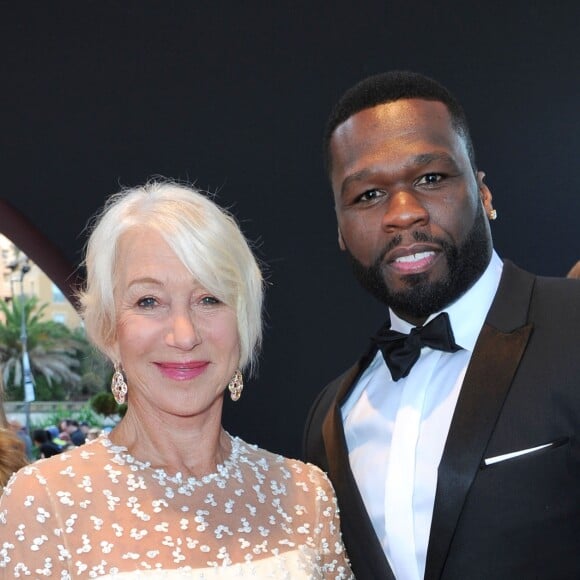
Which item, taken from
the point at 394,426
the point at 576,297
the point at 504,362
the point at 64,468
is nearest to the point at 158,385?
the point at 64,468

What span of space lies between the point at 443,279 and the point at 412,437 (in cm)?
36

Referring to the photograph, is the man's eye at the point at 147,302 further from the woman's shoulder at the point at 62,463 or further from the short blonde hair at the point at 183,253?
the woman's shoulder at the point at 62,463

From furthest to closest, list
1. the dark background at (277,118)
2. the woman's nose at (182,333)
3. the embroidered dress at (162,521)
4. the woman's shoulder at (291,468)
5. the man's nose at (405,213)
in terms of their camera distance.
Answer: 1. the dark background at (277,118)
2. the woman's shoulder at (291,468)
3. the man's nose at (405,213)
4. the woman's nose at (182,333)
5. the embroidered dress at (162,521)

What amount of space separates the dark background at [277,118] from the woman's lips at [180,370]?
7.78 feet

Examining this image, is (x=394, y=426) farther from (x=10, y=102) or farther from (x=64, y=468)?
(x=10, y=102)

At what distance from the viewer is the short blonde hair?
2049 millimetres

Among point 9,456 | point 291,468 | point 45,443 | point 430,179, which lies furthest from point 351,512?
point 45,443

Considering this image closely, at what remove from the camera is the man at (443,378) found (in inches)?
75.4

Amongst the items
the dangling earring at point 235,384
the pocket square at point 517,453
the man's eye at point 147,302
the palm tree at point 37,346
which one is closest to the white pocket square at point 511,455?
the pocket square at point 517,453

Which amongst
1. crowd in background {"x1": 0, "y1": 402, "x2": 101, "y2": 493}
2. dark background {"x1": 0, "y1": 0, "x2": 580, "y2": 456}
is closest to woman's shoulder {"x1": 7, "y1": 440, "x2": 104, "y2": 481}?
dark background {"x1": 0, "y1": 0, "x2": 580, "y2": 456}

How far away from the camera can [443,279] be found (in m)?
2.14

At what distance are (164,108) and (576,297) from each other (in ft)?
9.31

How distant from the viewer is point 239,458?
7.39ft

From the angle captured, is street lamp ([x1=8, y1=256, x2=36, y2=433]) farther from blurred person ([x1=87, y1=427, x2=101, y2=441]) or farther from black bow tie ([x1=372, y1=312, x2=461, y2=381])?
black bow tie ([x1=372, y1=312, x2=461, y2=381])
